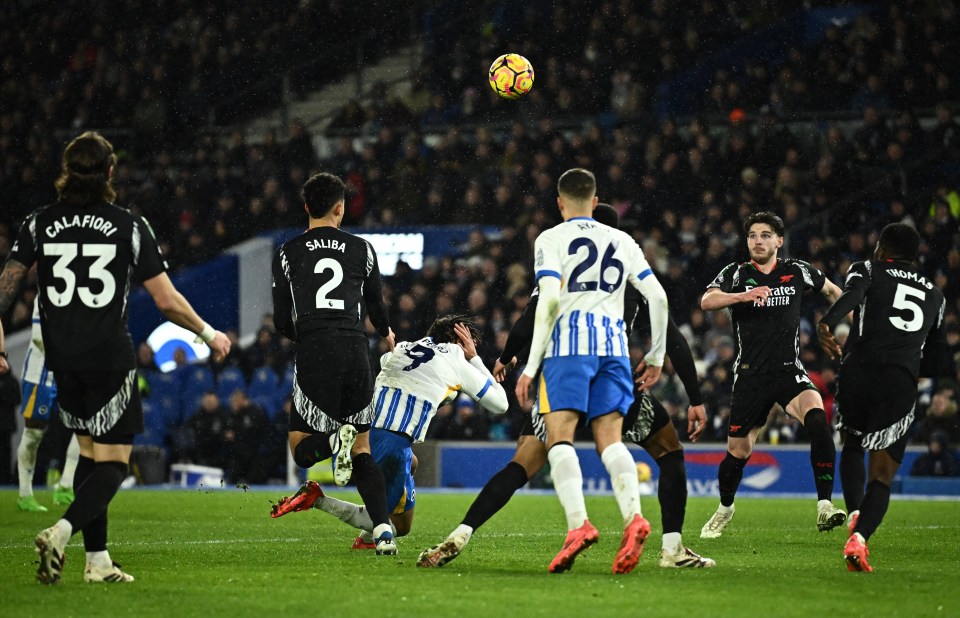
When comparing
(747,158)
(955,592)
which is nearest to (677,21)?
(747,158)

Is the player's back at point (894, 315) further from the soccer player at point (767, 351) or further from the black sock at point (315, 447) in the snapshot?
the black sock at point (315, 447)

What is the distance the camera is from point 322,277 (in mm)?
7992

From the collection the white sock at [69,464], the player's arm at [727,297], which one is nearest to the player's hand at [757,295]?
the player's arm at [727,297]

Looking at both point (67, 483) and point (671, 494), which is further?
point (67, 483)

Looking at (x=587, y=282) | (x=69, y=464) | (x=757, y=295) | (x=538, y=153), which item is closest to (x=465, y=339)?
(x=587, y=282)

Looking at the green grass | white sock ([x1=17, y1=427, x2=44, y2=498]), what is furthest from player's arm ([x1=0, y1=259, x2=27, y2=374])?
white sock ([x1=17, y1=427, x2=44, y2=498])

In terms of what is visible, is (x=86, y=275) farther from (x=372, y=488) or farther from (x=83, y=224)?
(x=372, y=488)

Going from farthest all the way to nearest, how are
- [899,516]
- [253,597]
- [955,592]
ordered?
1. [899,516]
2. [955,592]
3. [253,597]

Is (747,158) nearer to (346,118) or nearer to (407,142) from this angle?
(407,142)

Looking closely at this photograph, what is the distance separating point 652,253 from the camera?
18.8 meters

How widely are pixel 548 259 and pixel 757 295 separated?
3.22 meters

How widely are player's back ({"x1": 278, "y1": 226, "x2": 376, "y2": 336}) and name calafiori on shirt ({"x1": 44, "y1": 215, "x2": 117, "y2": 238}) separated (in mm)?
1821

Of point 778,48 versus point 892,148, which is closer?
point 892,148

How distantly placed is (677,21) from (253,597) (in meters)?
18.6
